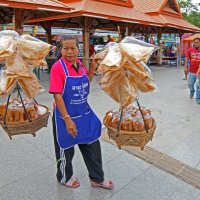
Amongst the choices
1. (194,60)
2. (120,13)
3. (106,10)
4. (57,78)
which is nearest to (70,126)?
(57,78)

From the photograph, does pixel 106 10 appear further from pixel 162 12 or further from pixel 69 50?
pixel 69 50

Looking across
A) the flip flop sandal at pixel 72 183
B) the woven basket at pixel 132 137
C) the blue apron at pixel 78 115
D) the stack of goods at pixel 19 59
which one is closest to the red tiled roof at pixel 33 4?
the stack of goods at pixel 19 59

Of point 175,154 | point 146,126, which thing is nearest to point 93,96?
point 175,154

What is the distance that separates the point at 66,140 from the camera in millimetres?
2516

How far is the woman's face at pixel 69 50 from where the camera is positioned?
7.60 feet

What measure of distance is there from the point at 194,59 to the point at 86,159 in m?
5.01

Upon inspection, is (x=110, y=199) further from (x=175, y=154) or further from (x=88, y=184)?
(x=175, y=154)

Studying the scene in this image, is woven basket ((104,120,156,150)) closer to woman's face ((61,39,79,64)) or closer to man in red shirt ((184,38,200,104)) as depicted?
woman's face ((61,39,79,64))

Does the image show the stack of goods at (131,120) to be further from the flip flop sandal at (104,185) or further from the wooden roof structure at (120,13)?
the wooden roof structure at (120,13)

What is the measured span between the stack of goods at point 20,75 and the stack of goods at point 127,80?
0.57 metres

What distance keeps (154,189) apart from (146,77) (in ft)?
4.45

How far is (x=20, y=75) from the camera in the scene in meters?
2.18

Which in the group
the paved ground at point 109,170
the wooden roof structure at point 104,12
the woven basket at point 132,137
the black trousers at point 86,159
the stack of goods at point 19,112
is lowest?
the paved ground at point 109,170

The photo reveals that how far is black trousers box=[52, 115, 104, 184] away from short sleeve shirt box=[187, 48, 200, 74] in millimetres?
4891
